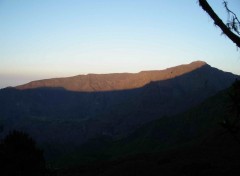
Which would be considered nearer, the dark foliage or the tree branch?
the tree branch

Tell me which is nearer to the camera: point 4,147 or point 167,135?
point 4,147

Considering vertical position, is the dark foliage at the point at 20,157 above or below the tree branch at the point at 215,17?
below

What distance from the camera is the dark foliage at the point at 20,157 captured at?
3503cm

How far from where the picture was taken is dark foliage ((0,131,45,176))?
1379 inches

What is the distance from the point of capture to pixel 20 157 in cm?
3578

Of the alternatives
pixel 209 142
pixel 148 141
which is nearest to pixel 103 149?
pixel 148 141

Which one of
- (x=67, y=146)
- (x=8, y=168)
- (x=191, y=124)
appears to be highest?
(x=8, y=168)

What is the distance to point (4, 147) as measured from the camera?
37.0 m

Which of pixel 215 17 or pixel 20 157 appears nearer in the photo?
pixel 215 17

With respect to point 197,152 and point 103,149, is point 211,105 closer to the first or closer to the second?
point 103,149

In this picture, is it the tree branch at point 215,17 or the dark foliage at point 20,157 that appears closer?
the tree branch at point 215,17

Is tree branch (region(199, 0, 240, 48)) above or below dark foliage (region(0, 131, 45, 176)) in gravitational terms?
above

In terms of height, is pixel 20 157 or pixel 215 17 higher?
pixel 215 17

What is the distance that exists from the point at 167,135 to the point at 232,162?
323 ft
